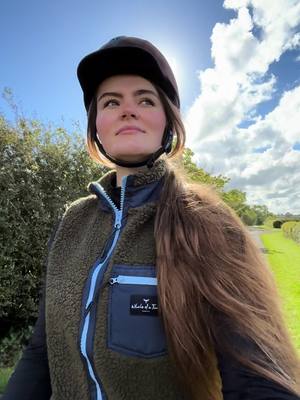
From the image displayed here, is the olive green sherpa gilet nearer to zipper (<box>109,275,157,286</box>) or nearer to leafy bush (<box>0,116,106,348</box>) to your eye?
zipper (<box>109,275,157,286</box>)

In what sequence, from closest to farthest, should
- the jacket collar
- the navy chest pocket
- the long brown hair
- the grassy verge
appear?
the long brown hair → the navy chest pocket → the jacket collar → the grassy verge

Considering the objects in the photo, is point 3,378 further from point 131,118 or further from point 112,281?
point 131,118

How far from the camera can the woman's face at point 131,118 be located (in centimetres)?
151

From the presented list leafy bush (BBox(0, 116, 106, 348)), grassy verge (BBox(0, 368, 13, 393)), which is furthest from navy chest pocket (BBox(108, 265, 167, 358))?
leafy bush (BBox(0, 116, 106, 348))

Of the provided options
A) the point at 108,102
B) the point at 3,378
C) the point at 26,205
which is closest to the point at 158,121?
the point at 108,102

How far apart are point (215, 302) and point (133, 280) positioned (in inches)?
11.2

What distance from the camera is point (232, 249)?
119 centimetres

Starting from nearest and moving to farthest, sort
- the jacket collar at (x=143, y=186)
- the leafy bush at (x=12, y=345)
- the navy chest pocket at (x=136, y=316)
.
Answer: the navy chest pocket at (x=136, y=316)
the jacket collar at (x=143, y=186)
the leafy bush at (x=12, y=345)

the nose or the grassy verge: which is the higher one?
the nose

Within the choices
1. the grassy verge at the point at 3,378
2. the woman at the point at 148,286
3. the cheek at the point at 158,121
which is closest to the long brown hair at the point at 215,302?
the woman at the point at 148,286

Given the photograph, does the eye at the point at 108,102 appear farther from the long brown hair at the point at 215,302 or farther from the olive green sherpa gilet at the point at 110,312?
the long brown hair at the point at 215,302

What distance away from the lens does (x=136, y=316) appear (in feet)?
3.91

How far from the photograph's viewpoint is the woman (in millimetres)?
1080

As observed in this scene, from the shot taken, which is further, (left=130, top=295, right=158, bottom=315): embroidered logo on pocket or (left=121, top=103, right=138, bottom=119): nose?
(left=121, top=103, right=138, bottom=119): nose
